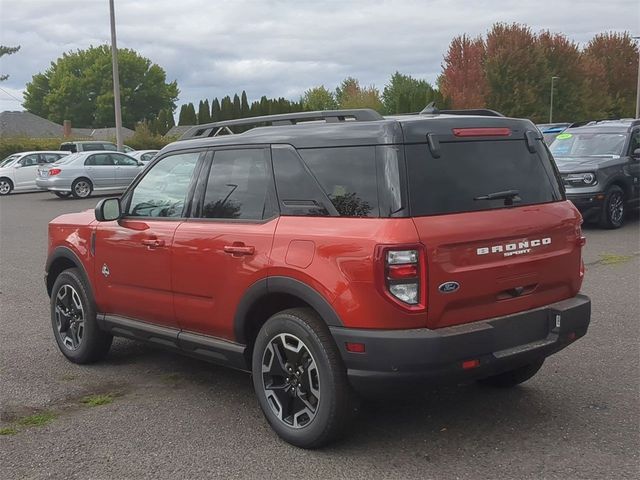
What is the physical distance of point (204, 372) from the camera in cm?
537

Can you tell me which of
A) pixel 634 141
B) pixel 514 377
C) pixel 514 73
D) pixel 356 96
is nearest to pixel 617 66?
pixel 514 73

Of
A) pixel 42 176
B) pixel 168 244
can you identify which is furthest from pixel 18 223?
pixel 168 244

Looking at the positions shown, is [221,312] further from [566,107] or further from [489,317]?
[566,107]

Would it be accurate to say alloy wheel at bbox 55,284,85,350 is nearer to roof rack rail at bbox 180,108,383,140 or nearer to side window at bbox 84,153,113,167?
roof rack rail at bbox 180,108,383,140

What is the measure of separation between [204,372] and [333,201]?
2.20 m

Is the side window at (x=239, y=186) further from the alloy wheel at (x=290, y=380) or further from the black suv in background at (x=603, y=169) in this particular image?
the black suv in background at (x=603, y=169)

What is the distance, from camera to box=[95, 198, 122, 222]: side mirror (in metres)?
5.12

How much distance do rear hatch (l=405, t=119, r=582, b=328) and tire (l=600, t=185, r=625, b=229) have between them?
29.3ft

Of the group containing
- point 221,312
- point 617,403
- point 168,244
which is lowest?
point 617,403

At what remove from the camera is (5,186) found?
26.6m

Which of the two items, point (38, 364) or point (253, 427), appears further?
point (38, 364)

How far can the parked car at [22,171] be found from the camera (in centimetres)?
2659

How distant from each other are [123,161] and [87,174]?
4.73 ft

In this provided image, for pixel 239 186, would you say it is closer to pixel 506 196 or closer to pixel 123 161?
pixel 506 196
